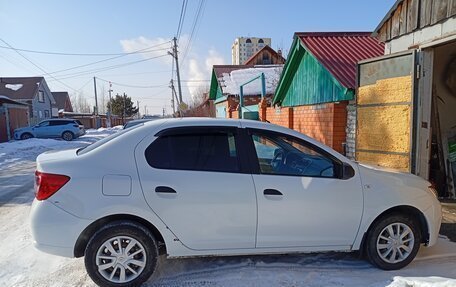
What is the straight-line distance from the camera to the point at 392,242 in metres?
3.60

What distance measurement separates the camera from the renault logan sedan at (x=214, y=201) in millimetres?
3078

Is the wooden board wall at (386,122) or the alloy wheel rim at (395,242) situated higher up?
the wooden board wall at (386,122)

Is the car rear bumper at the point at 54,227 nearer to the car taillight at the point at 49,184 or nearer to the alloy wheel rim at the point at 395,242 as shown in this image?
the car taillight at the point at 49,184

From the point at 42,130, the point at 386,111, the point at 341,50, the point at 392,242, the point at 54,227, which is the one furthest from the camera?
the point at 42,130

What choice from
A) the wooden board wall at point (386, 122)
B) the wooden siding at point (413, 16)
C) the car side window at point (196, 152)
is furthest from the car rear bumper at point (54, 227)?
the wooden siding at point (413, 16)

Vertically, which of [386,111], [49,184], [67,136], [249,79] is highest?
[249,79]

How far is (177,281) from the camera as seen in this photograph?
3354mm

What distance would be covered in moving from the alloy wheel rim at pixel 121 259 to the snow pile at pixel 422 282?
2.42m

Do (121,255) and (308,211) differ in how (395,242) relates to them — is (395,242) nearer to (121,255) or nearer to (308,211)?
(308,211)

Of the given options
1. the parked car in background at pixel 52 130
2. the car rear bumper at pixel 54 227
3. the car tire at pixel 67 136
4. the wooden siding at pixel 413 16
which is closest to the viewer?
the car rear bumper at pixel 54 227

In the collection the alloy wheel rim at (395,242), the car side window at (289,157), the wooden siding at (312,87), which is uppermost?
the wooden siding at (312,87)

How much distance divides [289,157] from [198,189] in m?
1.06

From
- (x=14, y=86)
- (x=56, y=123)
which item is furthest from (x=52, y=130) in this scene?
(x=14, y=86)

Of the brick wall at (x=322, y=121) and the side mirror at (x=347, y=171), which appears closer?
the side mirror at (x=347, y=171)
